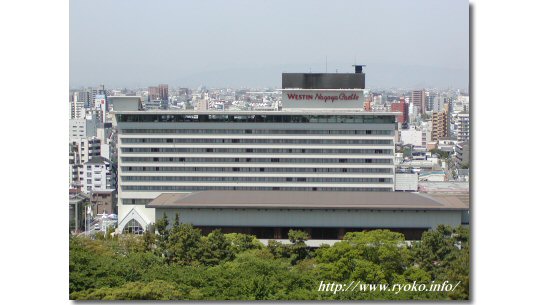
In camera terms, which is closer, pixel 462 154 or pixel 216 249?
pixel 216 249

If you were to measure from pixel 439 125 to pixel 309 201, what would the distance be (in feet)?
46.6

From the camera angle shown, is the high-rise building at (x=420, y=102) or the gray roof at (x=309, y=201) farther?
the high-rise building at (x=420, y=102)

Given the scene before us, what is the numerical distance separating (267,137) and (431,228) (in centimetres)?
395

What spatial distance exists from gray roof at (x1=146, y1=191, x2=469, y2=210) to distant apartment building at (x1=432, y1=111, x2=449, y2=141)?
1078 centimetres

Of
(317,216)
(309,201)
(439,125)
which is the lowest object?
(317,216)

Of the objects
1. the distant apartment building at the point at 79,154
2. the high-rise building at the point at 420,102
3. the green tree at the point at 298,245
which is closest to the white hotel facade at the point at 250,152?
the distant apartment building at the point at 79,154

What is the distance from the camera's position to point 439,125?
93.0 ft

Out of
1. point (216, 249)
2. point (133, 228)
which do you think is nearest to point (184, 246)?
point (216, 249)

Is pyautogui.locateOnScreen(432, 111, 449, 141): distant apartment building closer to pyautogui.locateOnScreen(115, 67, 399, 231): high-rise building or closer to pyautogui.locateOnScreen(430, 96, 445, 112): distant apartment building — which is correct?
pyautogui.locateOnScreen(430, 96, 445, 112): distant apartment building

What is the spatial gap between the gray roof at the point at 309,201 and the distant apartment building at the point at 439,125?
10.8 m

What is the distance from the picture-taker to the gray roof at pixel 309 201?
577 inches

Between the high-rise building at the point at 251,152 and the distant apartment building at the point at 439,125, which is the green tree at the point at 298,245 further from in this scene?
the distant apartment building at the point at 439,125

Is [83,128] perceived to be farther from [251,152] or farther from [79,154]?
[251,152]
